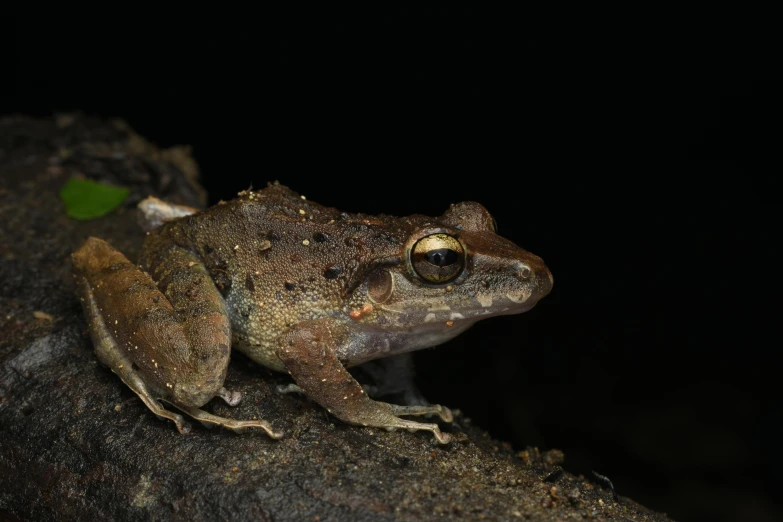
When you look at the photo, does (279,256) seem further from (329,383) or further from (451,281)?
(451,281)

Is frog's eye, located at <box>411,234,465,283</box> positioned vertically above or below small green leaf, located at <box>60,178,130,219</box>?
above

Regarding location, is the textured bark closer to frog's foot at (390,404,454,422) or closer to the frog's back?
frog's foot at (390,404,454,422)

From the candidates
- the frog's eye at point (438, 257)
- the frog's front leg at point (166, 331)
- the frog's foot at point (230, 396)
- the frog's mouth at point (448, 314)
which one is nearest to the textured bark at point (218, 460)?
the frog's foot at point (230, 396)

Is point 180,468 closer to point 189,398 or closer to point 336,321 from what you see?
point 189,398

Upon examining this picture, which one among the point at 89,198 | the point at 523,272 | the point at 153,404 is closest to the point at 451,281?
the point at 523,272

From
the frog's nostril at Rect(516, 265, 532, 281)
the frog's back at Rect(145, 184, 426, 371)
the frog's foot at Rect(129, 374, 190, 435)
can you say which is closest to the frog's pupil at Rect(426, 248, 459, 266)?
the frog's back at Rect(145, 184, 426, 371)

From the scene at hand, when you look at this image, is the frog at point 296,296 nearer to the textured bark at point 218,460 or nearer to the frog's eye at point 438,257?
the frog's eye at point 438,257
